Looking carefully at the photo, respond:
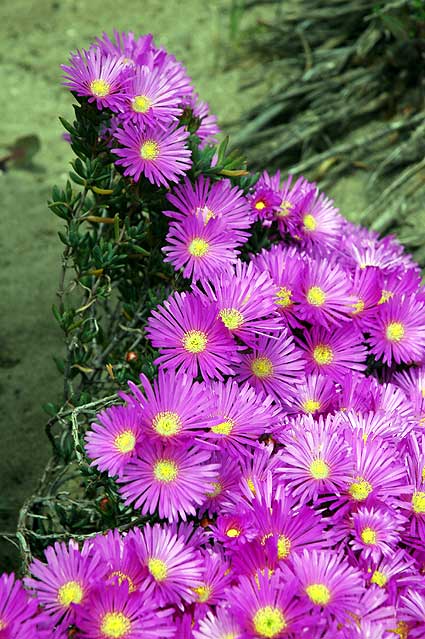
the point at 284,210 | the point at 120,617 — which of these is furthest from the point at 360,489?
the point at 284,210

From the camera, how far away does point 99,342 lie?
65.3 inches

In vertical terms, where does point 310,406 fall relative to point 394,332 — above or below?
below

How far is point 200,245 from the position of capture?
135 cm

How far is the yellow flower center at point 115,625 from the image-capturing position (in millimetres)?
904

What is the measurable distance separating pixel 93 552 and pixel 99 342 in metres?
0.70

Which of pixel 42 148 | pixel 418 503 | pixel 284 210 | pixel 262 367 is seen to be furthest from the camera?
pixel 42 148

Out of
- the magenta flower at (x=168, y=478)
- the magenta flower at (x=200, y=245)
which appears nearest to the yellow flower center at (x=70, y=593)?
the magenta flower at (x=168, y=478)

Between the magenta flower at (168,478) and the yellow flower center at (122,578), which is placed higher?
the magenta flower at (168,478)

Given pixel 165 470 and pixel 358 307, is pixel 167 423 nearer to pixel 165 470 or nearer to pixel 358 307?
pixel 165 470

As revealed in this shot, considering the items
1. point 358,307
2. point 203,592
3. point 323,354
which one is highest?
point 358,307

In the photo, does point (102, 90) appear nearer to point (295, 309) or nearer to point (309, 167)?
point (295, 309)

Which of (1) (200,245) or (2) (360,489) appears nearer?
(2) (360,489)

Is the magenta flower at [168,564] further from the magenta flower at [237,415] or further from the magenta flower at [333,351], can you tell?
the magenta flower at [333,351]

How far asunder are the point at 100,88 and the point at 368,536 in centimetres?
79
